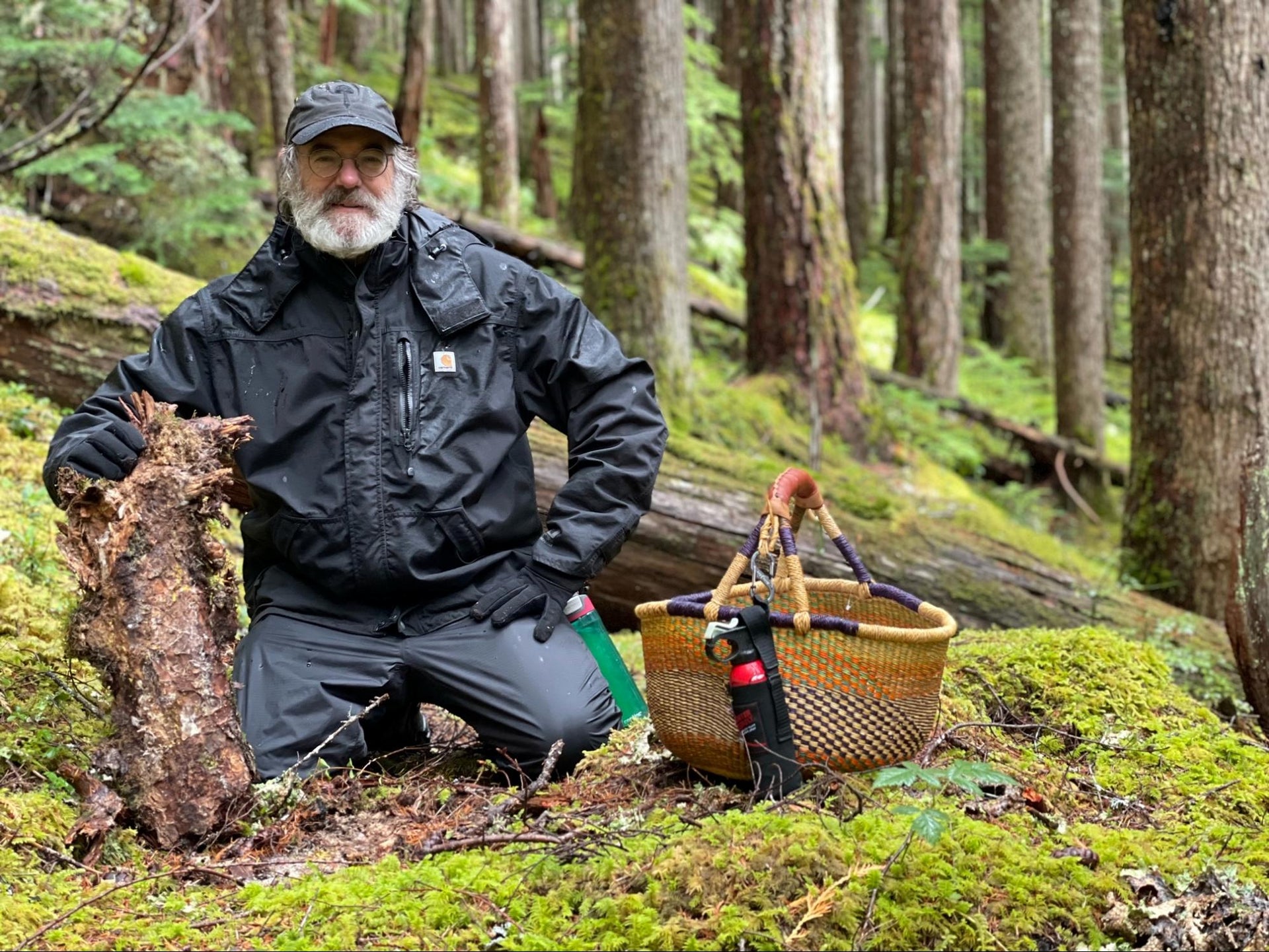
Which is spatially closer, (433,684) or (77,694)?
(77,694)

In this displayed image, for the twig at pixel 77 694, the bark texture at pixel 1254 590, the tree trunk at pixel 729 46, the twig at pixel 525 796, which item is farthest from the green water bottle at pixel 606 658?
the tree trunk at pixel 729 46

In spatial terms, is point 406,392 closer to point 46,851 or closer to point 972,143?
point 46,851

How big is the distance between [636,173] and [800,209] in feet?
5.74

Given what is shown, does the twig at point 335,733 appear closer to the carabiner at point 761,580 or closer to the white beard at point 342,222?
the carabiner at point 761,580

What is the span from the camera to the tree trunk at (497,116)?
15.1 m

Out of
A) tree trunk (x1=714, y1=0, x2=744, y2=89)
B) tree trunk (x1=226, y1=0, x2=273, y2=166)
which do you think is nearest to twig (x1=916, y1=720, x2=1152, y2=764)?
tree trunk (x1=226, y1=0, x2=273, y2=166)

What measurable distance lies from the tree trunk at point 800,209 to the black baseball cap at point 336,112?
5.86m

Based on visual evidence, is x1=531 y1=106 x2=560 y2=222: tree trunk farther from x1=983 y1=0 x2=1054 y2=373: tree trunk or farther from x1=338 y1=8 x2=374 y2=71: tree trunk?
x1=338 y1=8 x2=374 y2=71: tree trunk

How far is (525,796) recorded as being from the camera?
10.9 ft

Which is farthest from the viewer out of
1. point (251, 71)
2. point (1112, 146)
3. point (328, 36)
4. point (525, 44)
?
point (525, 44)

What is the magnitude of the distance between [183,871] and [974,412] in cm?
1118

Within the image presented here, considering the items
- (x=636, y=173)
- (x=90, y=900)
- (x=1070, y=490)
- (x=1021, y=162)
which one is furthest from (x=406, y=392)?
(x=1021, y=162)

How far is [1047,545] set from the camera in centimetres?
833

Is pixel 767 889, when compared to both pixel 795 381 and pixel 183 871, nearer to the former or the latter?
pixel 183 871
